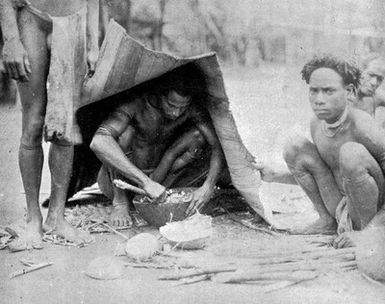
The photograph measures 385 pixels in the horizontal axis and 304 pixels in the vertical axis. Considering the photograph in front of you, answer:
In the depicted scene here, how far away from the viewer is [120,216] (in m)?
3.37

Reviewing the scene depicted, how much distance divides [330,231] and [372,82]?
1.08 meters

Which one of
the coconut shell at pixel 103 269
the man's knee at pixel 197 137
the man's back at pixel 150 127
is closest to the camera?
the coconut shell at pixel 103 269

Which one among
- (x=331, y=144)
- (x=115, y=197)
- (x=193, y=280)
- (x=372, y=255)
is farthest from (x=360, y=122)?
(x=115, y=197)

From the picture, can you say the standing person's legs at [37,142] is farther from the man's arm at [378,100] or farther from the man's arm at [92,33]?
the man's arm at [378,100]

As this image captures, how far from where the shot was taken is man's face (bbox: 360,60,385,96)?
3.56 m

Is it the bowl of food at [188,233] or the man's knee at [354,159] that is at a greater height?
the man's knee at [354,159]

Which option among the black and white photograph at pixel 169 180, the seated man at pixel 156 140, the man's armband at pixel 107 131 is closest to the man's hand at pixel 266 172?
the black and white photograph at pixel 169 180

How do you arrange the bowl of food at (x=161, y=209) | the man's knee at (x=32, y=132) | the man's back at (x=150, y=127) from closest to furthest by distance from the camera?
the man's knee at (x=32, y=132)
the bowl of food at (x=161, y=209)
the man's back at (x=150, y=127)

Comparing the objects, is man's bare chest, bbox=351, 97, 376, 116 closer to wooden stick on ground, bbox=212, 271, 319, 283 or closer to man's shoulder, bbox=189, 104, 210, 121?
man's shoulder, bbox=189, 104, 210, 121

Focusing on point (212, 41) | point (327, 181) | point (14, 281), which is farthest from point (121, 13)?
point (14, 281)

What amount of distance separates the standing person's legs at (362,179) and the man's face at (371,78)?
1001mm

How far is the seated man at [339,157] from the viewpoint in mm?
2670

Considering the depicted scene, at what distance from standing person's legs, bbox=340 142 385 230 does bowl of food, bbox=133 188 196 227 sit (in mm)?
938

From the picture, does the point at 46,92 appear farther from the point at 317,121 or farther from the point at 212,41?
the point at 212,41
